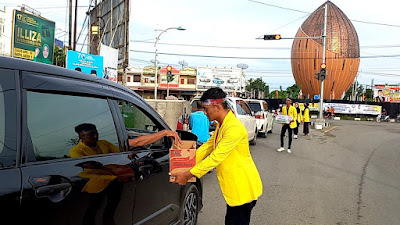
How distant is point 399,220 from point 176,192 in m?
3.47

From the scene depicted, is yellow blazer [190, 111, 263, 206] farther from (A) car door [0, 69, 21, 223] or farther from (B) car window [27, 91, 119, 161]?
(A) car door [0, 69, 21, 223]

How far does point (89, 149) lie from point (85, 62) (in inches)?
535

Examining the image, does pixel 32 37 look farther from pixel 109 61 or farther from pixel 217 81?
pixel 217 81

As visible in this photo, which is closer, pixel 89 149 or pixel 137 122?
pixel 89 149

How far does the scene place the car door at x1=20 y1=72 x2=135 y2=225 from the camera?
6.68ft

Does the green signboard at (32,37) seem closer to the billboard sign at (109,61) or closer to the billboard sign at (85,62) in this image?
the billboard sign at (109,61)

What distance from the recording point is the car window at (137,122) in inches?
126

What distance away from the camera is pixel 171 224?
144 inches

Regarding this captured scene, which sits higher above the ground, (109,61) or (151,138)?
(109,61)

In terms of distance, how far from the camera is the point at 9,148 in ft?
6.40

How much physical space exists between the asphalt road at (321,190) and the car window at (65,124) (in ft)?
8.69

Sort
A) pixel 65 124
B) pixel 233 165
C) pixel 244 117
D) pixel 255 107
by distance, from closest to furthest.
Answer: pixel 65 124 < pixel 233 165 < pixel 244 117 < pixel 255 107

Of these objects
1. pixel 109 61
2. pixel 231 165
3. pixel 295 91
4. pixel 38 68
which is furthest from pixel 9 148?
pixel 295 91

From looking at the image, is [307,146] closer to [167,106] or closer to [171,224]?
[167,106]
